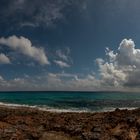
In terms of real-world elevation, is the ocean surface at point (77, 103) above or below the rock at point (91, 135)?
below

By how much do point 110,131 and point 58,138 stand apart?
2.95m

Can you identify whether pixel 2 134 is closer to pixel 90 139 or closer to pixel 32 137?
pixel 32 137

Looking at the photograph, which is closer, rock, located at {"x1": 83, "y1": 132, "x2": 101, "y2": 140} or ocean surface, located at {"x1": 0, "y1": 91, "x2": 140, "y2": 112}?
rock, located at {"x1": 83, "y1": 132, "x2": 101, "y2": 140}

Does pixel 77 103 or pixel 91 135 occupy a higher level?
pixel 91 135

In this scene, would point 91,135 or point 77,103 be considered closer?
point 91,135

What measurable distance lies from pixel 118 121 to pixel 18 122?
19.7 ft

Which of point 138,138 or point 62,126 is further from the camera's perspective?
point 62,126

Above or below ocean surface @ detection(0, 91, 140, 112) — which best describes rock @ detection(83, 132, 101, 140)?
above

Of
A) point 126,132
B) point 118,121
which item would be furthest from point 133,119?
point 126,132

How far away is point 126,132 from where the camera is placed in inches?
508

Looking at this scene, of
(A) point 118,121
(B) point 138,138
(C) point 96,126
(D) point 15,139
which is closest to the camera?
(D) point 15,139

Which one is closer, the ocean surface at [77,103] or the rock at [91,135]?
the rock at [91,135]

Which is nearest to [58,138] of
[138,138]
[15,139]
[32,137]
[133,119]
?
[32,137]

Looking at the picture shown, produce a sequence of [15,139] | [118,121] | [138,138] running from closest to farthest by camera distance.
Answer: [15,139]
[138,138]
[118,121]
